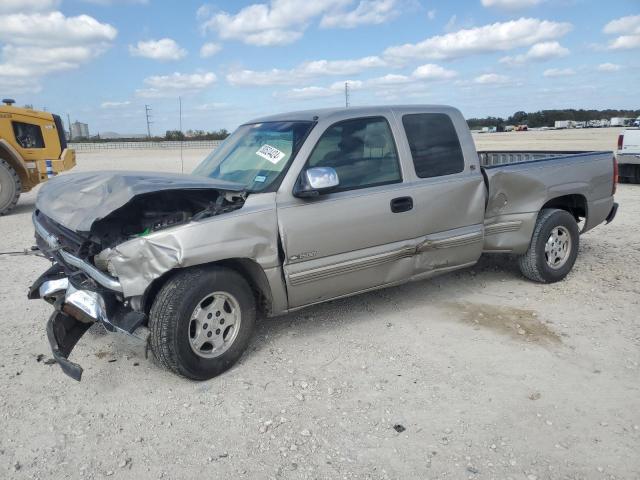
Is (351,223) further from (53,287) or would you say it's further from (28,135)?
(28,135)

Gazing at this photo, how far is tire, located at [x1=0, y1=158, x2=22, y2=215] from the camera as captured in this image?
436 inches

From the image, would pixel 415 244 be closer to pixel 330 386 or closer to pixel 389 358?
pixel 389 358

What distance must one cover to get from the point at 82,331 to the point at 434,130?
11.0 ft

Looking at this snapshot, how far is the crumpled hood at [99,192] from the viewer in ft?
11.4

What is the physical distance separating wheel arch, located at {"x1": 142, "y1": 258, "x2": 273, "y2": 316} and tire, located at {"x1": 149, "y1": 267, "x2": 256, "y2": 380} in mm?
70

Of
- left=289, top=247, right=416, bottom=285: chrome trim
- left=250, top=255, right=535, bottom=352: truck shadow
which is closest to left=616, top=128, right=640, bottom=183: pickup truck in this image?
left=250, top=255, right=535, bottom=352: truck shadow

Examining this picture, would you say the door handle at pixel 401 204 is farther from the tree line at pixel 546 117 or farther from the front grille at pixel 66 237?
the tree line at pixel 546 117

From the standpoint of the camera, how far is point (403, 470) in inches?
111

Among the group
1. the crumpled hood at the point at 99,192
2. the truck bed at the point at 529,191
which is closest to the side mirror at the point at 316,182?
the crumpled hood at the point at 99,192

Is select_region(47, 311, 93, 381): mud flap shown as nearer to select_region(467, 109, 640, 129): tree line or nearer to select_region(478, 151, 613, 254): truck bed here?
select_region(478, 151, 613, 254): truck bed

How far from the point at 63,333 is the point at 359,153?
2.58 metres

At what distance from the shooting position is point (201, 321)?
3.68 metres

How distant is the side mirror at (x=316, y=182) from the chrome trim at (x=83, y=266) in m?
1.38

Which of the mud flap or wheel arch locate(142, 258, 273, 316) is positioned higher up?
wheel arch locate(142, 258, 273, 316)
